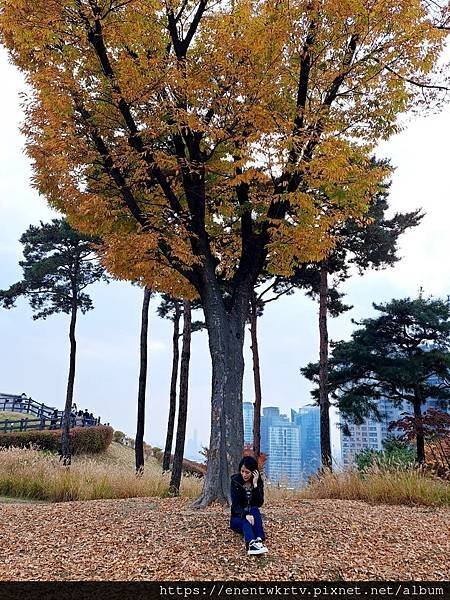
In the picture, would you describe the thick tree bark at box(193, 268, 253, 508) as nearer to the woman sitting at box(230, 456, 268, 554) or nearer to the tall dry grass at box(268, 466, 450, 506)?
the woman sitting at box(230, 456, 268, 554)

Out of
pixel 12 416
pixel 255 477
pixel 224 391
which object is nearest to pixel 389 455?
pixel 224 391

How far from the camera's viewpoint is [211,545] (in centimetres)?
546

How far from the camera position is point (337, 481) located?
31.9ft

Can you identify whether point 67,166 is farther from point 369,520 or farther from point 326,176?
point 369,520

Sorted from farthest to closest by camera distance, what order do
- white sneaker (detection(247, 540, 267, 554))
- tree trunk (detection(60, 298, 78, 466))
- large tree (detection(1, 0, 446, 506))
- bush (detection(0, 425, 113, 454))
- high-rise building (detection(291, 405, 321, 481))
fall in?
high-rise building (detection(291, 405, 321, 481)), bush (detection(0, 425, 113, 454)), tree trunk (detection(60, 298, 78, 466)), large tree (detection(1, 0, 446, 506)), white sneaker (detection(247, 540, 267, 554))

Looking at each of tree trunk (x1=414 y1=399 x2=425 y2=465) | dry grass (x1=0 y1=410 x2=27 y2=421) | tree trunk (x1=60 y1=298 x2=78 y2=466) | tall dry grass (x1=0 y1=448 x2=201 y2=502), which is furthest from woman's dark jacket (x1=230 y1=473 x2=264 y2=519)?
dry grass (x1=0 y1=410 x2=27 y2=421)

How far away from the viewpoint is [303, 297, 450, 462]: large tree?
1711 cm

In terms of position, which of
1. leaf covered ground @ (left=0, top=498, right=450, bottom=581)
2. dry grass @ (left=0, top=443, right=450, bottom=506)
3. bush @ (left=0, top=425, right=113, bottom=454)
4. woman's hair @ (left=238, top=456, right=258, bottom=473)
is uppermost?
bush @ (left=0, top=425, right=113, bottom=454)

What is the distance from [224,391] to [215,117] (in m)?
4.08

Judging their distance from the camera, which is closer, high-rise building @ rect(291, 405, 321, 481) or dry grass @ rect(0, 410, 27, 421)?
dry grass @ rect(0, 410, 27, 421)

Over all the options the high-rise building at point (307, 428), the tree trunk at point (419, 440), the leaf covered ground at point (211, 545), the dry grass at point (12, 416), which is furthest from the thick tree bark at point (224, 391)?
the dry grass at point (12, 416)

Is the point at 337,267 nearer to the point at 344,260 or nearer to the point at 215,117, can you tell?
the point at 344,260

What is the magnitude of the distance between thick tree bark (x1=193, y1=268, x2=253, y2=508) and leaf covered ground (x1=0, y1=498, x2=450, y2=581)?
383 millimetres

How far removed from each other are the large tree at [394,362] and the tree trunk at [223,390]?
33.5 ft
